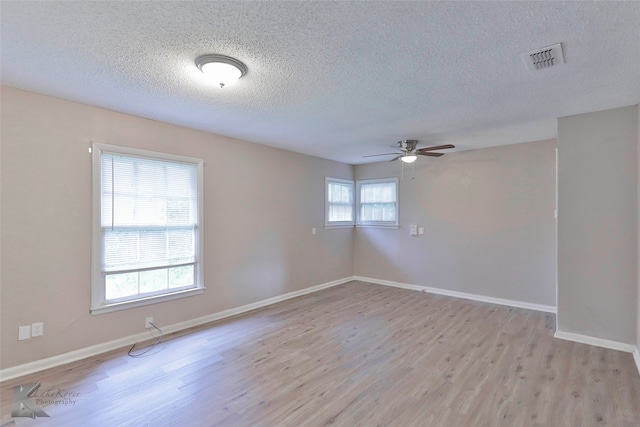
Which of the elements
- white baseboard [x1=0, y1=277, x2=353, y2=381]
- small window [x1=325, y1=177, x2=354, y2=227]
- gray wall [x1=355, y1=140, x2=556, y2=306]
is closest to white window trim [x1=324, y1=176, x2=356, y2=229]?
small window [x1=325, y1=177, x2=354, y2=227]

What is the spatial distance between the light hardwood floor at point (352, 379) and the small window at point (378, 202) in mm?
2624

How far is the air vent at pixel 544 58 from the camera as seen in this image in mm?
2076

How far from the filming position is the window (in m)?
3.22

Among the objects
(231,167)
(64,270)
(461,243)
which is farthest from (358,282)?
(64,270)

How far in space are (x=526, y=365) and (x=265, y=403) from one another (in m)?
2.46

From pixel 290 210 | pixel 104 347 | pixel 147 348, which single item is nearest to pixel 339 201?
pixel 290 210

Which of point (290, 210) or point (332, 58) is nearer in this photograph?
point (332, 58)

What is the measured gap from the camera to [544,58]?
7.14 feet

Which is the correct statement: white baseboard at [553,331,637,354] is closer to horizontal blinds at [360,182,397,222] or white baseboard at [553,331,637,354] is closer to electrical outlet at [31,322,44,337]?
horizontal blinds at [360,182,397,222]

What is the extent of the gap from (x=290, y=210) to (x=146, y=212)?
2.38 m

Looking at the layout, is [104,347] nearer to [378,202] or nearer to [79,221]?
[79,221]

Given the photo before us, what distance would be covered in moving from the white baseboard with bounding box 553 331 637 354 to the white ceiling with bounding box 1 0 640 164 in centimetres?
249

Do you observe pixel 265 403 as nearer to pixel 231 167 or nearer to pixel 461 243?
pixel 231 167

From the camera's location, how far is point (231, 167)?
4449 mm
